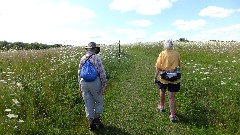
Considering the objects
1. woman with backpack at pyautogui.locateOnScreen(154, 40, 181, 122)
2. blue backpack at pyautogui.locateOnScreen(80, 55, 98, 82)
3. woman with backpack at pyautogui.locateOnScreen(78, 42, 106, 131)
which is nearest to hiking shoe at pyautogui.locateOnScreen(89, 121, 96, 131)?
woman with backpack at pyautogui.locateOnScreen(78, 42, 106, 131)

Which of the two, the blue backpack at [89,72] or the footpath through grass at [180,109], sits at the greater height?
the blue backpack at [89,72]

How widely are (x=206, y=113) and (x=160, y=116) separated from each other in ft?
4.59

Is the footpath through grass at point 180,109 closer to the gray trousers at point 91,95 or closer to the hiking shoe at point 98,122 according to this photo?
the hiking shoe at point 98,122

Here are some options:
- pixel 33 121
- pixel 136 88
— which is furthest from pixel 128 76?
pixel 33 121

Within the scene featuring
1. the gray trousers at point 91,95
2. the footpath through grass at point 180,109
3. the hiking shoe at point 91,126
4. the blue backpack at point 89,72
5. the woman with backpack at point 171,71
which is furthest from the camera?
the woman with backpack at point 171,71

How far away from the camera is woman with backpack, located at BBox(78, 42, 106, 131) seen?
9.02 meters

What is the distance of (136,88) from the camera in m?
15.0

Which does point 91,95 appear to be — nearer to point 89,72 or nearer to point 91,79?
point 91,79

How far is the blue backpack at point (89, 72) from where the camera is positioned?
897cm

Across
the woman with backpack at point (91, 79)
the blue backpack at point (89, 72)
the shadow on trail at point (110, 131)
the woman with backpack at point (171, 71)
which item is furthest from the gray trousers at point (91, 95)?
the woman with backpack at point (171, 71)

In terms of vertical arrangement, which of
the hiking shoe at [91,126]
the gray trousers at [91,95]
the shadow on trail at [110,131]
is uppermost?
the gray trousers at [91,95]

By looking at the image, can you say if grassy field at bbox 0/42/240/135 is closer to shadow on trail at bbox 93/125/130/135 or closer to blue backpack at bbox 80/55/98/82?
shadow on trail at bbox 93/125/130/135

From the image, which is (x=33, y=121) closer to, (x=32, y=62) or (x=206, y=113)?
(x=206, y=113)

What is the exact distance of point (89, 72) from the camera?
897 centimetres
